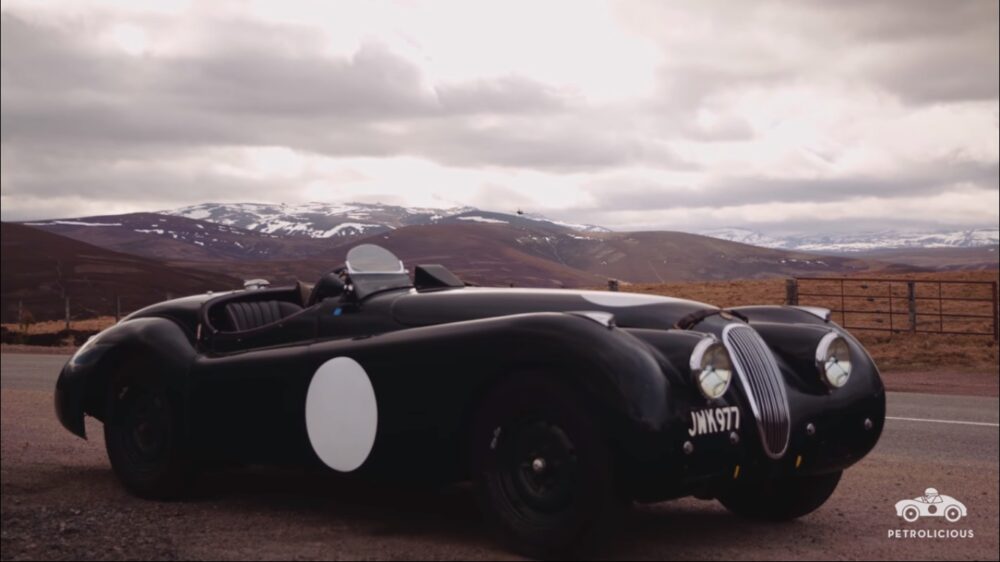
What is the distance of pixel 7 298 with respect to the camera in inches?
1752

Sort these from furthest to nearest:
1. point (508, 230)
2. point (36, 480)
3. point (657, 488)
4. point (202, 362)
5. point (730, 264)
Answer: point (730, 264) → point (508, 230) → point (36, 480) → point (202, 362) → point (657, 488)

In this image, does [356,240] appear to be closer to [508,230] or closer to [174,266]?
[508,230]

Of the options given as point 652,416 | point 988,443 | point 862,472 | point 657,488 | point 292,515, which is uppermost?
point 652,416

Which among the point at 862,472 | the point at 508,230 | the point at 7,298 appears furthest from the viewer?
the point at 7,298

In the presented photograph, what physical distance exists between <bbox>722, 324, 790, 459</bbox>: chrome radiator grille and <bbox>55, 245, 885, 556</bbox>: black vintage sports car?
1 cm

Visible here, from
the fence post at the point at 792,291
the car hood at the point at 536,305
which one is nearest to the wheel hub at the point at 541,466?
the car hood at the point at 536,305

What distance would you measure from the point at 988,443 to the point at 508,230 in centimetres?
725

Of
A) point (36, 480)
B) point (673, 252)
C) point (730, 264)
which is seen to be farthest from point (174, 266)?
point (730, 264)

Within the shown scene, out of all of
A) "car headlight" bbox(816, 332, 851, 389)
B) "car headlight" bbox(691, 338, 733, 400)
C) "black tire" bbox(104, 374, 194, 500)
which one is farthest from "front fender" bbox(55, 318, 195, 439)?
"car headlight" bbox(816, 332, 851, 389)

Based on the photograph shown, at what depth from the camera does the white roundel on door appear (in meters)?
4.20

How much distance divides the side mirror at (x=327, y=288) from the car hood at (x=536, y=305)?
0.38 m

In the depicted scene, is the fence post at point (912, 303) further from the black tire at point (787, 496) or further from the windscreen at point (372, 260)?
the windscreen at point (372, 260)

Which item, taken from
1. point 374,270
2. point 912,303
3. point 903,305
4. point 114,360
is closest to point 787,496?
point 374,270

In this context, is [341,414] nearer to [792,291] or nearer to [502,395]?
[502,395]
